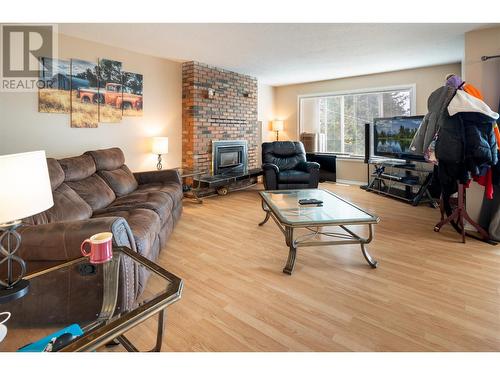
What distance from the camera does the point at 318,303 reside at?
1882 millimetres

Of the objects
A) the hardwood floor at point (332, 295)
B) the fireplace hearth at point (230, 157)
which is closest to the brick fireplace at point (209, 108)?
the fireplace hearth at point (230, 157)

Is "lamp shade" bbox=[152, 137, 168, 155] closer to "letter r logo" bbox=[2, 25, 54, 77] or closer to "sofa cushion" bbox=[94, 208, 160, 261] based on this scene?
"letter r logo" bbox=[2, 25, 54, 77]

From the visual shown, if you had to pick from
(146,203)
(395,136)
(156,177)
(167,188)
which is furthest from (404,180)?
(146,203)

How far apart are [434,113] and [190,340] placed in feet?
10.0

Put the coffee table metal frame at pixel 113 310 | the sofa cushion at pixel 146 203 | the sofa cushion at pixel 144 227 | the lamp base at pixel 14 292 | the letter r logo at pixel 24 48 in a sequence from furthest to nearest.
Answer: the letter r logo at pixel 24 48 → the sofa cushion at pixel 146 203 → the sofa cushion at pixel 144 227 → the lamp base at pixel 14 292 → the coffee table metal frame at pixel 113 310

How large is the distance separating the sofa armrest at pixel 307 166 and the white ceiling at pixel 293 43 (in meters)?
1.62

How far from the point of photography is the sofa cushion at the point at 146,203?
8.67 feet

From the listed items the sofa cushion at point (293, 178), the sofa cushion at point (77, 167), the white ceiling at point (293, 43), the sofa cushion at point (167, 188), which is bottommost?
the sofa cushion at point (167, 188)

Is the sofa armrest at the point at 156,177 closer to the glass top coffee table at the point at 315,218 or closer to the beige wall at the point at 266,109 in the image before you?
the glass top coffee table at the point at 315,218

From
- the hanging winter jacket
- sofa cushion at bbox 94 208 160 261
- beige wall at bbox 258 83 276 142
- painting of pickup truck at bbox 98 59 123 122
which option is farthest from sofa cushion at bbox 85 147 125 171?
beige wall at bbox 258 83 276 142

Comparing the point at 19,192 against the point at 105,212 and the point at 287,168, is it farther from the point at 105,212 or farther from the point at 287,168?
the point at 287,168

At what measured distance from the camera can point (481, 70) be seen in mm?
3168

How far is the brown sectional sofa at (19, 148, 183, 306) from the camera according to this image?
1.60m
